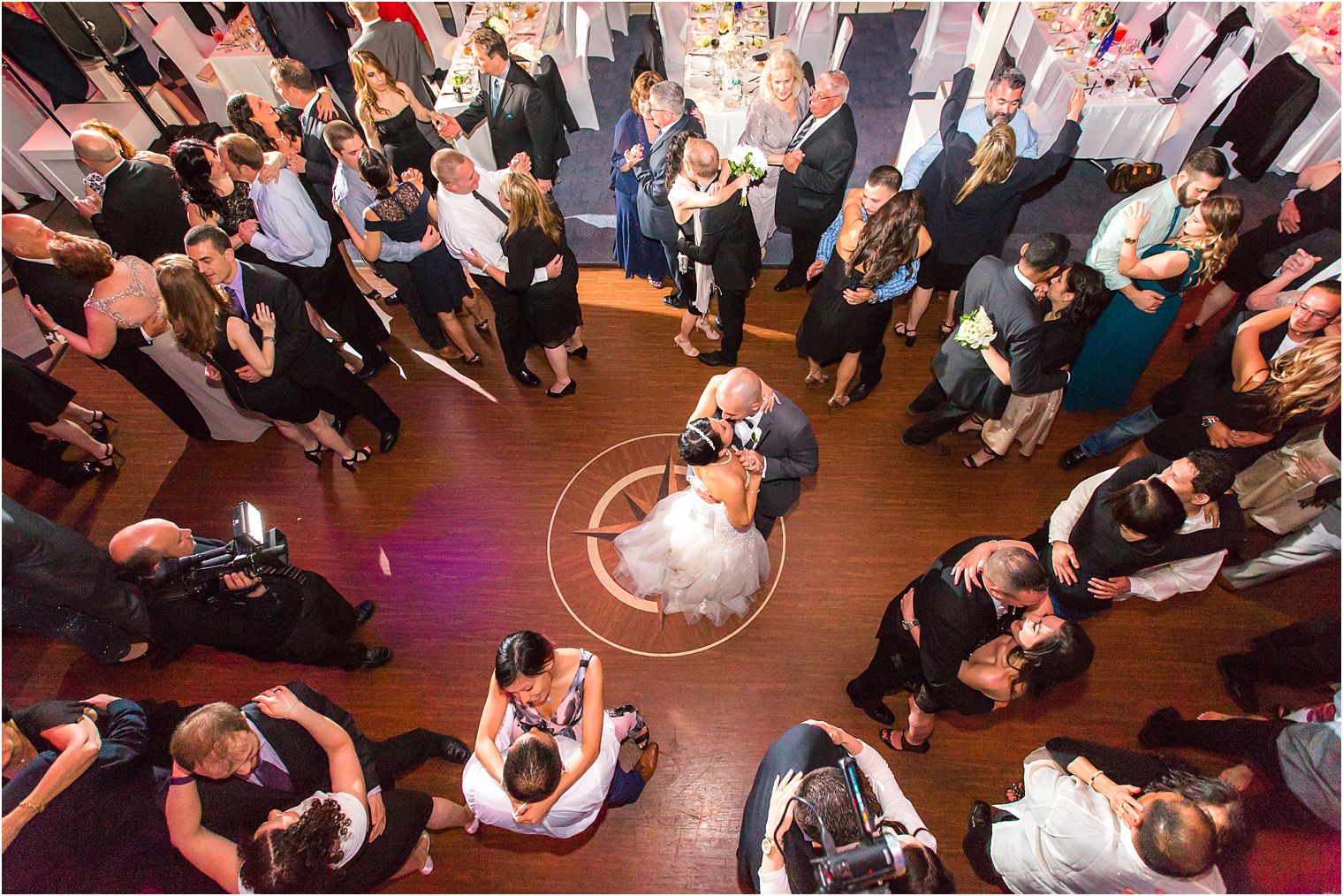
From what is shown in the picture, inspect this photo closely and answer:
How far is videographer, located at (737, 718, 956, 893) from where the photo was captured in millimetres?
1854

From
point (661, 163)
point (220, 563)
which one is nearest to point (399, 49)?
point (661, 163)

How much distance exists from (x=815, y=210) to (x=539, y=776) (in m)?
3.54

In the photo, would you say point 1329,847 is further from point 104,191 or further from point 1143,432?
point 104,191

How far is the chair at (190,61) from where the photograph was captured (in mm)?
5566

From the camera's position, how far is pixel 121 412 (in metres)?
4.47

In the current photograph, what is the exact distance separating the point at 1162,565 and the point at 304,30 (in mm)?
6684

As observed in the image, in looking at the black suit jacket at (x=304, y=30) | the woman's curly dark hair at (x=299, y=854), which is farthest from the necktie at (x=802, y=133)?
the black suit jacket at (x=304, y=30)

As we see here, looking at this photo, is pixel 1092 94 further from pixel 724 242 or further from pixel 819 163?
pixel 724 242

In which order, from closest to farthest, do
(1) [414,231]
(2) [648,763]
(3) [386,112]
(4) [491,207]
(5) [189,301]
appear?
(5) [189,301] < (2) [648,763] < (4) [491,207] < (1) [414,231] < (3) [386,112]

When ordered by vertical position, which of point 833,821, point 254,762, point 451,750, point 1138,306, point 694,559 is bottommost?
point 451,750

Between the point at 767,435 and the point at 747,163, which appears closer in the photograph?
the point at 767,435

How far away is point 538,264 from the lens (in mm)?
3516

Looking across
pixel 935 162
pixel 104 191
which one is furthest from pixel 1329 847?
pixel 104 191

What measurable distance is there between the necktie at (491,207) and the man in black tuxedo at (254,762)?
237cm
